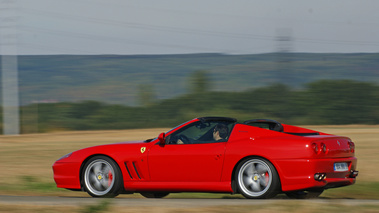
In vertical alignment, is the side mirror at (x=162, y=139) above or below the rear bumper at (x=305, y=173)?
above

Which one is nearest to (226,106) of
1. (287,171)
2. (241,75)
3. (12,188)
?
(241,75)

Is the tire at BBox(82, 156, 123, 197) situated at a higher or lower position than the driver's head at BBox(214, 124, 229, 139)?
lower

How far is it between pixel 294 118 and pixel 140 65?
29.5 m

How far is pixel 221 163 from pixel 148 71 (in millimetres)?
61113

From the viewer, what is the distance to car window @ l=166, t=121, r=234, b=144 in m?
8.89

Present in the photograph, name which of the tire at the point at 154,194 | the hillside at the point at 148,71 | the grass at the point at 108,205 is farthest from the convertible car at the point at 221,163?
the hillside at the point at 148,71

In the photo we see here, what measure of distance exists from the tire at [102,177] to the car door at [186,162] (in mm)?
527

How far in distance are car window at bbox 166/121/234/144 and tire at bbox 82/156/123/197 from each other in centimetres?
90

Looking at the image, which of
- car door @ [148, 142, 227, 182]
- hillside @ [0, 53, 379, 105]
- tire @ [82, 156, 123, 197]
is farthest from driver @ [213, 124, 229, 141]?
hillside @ [0, 53, 379, 105]

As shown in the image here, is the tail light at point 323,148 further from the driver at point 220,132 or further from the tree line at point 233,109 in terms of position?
the tree line at point 233,109

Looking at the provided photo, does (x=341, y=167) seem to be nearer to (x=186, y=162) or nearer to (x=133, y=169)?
(x=186, y=162)

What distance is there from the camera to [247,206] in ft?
23.6

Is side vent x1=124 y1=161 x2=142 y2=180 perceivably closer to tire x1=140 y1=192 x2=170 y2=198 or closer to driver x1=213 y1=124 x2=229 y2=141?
tire x1=140 y1=192 x2=170 y2=198

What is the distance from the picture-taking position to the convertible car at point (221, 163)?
8188mm
